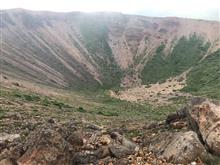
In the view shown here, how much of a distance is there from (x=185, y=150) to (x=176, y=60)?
122594 mm

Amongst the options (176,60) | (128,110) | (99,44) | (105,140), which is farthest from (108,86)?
(105,140)

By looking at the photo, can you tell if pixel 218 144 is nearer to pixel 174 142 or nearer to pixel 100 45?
pixel 174 142

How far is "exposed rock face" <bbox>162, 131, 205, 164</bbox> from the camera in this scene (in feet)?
59.6

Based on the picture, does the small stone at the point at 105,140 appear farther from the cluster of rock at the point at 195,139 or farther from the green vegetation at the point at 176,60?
the green vegetation at the point at 176,60

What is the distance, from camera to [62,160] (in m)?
19.6

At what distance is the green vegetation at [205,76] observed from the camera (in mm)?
99975

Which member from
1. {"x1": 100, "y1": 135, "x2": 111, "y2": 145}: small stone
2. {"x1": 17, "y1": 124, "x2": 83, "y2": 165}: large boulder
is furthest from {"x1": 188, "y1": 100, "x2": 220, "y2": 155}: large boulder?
{"x1": 17, "y1": 124, "x2": 83, "y2": 165}: large boulder

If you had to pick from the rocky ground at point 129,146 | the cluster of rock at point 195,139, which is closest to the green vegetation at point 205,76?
the rocky ground at point 129,146

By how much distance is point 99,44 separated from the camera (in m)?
154

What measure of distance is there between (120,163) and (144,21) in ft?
486

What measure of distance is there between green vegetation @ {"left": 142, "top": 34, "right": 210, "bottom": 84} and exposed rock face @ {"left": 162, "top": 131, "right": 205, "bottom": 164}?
108m

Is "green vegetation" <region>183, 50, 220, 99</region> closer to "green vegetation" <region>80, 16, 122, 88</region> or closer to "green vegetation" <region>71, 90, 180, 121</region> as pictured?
"green vegetation" <region>71, 90, 180, 121</region>

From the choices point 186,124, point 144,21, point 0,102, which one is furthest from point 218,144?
point 144,21

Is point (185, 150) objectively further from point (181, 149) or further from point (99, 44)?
point (99, 44)
